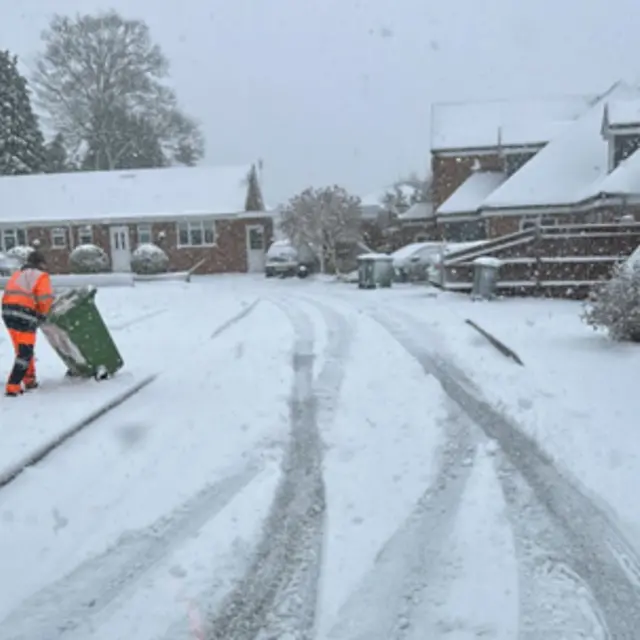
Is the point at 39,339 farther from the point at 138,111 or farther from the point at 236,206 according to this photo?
the point at 138,111

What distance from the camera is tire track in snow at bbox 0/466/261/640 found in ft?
10.5

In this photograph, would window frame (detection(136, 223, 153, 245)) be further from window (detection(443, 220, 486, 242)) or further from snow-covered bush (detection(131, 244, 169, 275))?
window (detection(443, 220, 486, 242))

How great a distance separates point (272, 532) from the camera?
4195mm

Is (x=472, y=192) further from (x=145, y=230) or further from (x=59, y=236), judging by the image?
(x=59, y=236)

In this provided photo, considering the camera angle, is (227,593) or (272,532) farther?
(272,532)

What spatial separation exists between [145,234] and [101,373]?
30890 mm

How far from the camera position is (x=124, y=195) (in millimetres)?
39250

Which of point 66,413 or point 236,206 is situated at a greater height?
point 236,206

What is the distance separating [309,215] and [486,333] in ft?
78.4

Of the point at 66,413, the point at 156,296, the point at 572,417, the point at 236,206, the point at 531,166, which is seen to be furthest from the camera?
the point at 236,206

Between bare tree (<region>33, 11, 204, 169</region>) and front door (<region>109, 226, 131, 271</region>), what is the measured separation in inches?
591

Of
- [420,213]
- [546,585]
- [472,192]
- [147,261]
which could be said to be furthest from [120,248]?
[546,585]

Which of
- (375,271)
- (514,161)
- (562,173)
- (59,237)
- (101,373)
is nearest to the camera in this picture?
(101,373)

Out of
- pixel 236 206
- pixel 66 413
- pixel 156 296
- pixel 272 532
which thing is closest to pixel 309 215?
pixel 236 206
